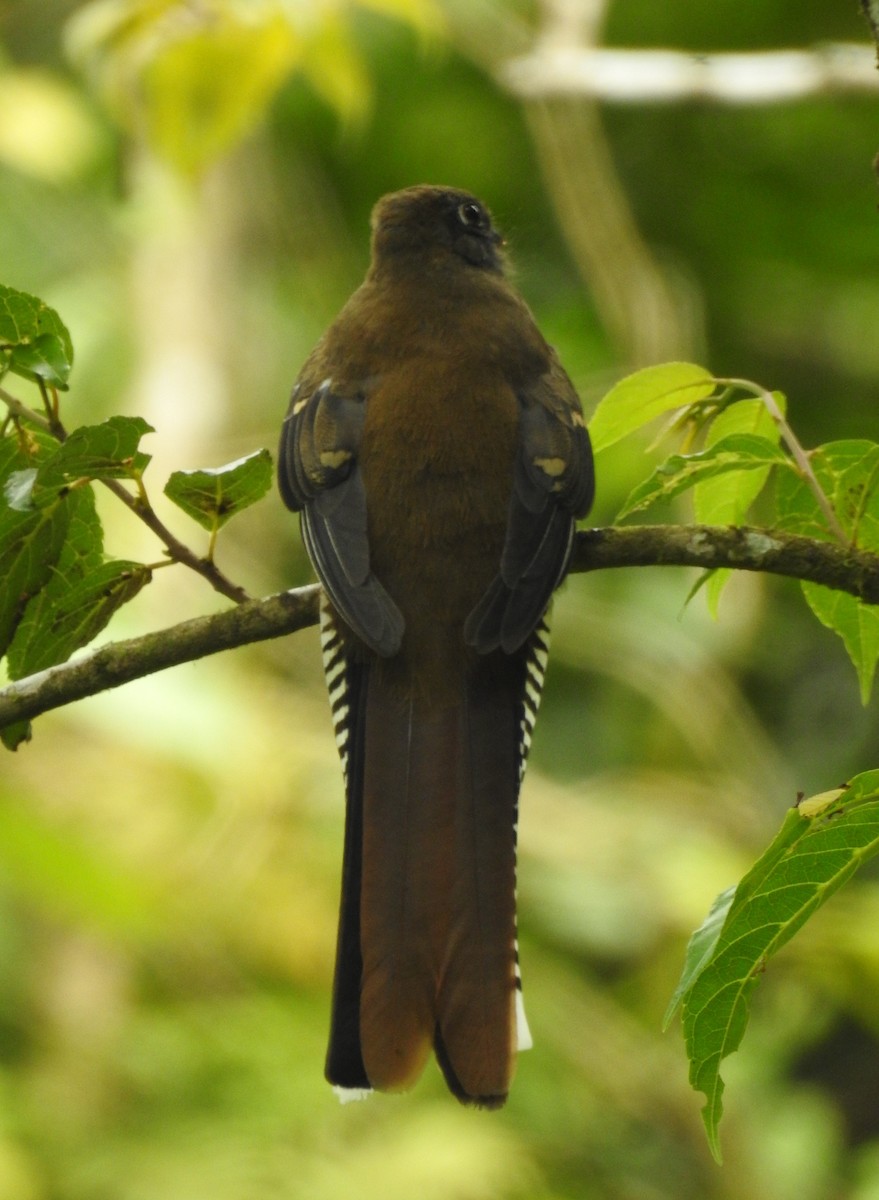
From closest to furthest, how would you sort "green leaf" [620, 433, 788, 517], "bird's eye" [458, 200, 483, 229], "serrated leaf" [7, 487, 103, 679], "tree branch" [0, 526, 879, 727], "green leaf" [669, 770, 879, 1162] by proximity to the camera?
"green leaf" [669, 770, 879, 1162] → "green leaf" [620, 433, 788, 517] → "tree branch" [0, 526, 879, 727] → "serrated leaf" [7, 487, 103, 679] → "bird's eye" [458, 200, 483, 229]

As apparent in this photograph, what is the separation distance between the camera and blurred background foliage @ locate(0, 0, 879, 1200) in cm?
457

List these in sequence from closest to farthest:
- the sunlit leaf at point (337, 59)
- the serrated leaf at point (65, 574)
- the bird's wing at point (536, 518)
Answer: the serrated leaf at point (65, 574)
the bird's wing at point (536, 518)
the sunlit leaf at point (337, 59)

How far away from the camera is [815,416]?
22.1 feet

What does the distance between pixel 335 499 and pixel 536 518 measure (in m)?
0.36

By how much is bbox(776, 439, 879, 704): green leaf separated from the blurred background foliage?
64.0 inches

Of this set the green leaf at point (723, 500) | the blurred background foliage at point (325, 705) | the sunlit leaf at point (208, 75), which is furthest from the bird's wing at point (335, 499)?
the blurred background foliage at point (325, 705)

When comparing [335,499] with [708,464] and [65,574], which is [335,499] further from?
[708,464]

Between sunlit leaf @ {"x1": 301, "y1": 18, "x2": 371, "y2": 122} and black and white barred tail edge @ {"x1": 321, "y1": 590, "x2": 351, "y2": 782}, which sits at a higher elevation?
sunlit leaf @ {"x1": 301, "y1": 18, "x2": 371, "y2": 122}

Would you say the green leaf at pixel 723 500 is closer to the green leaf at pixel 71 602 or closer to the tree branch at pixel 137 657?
the tree branch at pixel 137 657

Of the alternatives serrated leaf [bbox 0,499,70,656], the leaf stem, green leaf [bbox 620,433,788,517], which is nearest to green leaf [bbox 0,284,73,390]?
the leaf stem

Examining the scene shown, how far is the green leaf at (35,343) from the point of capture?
1996 millimetres

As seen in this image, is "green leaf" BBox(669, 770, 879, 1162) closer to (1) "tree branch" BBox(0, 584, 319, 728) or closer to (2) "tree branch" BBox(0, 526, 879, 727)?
(2) "tree branch" BBox(0, 526, 879, 727)

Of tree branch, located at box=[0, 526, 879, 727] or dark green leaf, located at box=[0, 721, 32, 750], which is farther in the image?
dark green leaf, located at box=[0, 721, 32, 750]

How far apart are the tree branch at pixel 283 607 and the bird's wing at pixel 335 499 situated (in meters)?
0.27
